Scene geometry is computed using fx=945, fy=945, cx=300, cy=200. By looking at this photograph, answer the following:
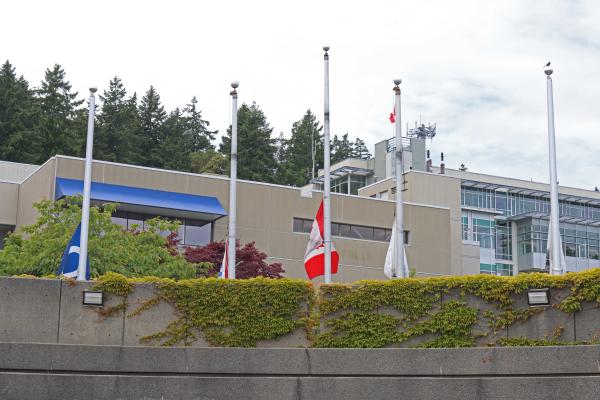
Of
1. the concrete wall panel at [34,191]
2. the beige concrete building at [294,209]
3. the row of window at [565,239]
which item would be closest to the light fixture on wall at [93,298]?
the beige concrete building at [294,209]

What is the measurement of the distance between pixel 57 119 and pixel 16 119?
3.35m

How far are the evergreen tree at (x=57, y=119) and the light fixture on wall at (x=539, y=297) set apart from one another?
64772 mm

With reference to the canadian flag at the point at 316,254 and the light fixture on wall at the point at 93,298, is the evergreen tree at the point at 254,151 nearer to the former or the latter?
the canadian flag at the point at 316,254

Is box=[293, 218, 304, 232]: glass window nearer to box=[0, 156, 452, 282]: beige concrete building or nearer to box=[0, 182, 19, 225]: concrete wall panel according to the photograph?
box=[0, 156, 452, 282]: beige concrete building

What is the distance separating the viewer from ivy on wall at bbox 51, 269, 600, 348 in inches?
646

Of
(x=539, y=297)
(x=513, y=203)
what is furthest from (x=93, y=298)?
(x=513, y=203)

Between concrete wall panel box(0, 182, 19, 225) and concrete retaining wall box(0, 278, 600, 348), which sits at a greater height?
concrete wall panel box(0, 182, 19, 225)

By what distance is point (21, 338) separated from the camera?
15.8 metres

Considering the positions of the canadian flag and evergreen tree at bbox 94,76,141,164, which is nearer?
the canadian flag

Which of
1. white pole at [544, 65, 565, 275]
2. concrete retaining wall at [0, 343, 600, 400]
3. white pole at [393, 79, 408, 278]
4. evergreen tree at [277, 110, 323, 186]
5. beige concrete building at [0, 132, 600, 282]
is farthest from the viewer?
evergreen tree at [277, 110, 323, 186]

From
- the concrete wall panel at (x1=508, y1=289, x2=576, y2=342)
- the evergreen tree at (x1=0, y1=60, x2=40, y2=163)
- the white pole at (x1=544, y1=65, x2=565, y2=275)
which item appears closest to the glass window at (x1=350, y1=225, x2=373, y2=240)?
the white pole at (x1=544, y1=65, x2=565, y2=275)

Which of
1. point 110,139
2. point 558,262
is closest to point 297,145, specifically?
point 110,139

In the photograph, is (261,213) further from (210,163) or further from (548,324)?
(210,163)

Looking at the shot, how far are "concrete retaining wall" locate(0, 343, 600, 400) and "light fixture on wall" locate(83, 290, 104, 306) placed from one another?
937mm
